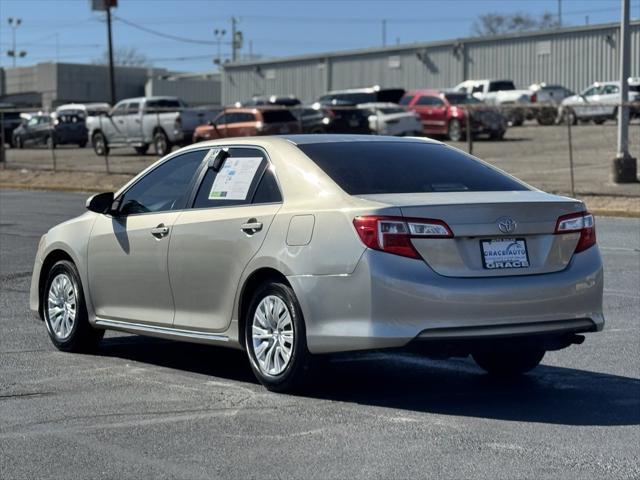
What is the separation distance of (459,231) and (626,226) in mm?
13626

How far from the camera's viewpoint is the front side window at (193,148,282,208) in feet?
25.7

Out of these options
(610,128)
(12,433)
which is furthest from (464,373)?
(610,128)

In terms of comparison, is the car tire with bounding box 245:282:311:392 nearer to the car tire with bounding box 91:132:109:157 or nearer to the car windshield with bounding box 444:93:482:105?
the car tire with bounding box 91:132:109:157

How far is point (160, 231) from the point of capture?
8.38m

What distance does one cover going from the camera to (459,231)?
697 centimetres

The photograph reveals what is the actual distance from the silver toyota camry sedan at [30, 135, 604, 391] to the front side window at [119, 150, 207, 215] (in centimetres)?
1

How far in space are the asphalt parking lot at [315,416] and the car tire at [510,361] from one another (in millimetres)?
100

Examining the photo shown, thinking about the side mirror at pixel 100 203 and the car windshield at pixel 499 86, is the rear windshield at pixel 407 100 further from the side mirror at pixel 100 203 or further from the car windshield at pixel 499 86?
the side mirror at pixel 100 203

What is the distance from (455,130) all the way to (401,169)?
114ft

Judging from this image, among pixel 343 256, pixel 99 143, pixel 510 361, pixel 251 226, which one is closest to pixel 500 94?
pixel 99 143

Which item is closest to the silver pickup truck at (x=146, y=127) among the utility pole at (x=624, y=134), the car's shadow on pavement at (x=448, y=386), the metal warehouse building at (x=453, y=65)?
the utility pole at (x=624, y=134)

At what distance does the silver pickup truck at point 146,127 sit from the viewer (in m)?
38.3

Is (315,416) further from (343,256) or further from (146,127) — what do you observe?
(146,127)

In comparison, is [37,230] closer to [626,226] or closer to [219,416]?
[626,226]
